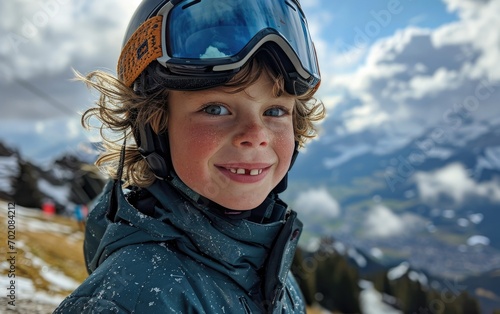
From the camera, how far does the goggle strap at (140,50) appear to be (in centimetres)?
201

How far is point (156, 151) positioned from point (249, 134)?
0.48m

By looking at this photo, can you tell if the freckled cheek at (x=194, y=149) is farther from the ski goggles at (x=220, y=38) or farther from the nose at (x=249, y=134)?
the ski goggles at (x=220, y=38)

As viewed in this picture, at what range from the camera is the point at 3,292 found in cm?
400

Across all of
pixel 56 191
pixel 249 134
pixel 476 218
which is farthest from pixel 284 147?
pixel 476 218

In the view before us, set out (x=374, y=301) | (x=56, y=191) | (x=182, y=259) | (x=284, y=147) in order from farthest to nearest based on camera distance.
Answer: (x=374, y=301) → (x=56, y=191) → (x=284, y=147) → (x=182, y=259)

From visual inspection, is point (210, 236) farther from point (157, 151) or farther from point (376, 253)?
point (376, 253)

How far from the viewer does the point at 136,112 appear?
2219 millimetres

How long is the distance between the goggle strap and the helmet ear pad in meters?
0.26

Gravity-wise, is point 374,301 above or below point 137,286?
below

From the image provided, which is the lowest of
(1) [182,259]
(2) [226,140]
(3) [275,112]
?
(1) [182,259]

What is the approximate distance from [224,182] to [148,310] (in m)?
0.57

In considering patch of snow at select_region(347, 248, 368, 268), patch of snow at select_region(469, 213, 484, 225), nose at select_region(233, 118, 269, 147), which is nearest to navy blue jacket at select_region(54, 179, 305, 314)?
nose at select_region(233, 118, 269, 147)

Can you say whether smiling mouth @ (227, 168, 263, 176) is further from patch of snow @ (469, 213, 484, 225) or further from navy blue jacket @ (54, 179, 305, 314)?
patch of snow @ (469, 213, 484, 225)

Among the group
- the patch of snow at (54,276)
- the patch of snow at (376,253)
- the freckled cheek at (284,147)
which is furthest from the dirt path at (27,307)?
the patch of snow at (376,253)
